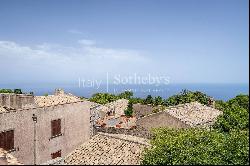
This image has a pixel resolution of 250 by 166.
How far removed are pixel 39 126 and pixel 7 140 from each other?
3374 millimetres

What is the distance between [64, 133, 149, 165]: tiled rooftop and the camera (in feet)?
69.7

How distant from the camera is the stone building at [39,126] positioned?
24.6 metres

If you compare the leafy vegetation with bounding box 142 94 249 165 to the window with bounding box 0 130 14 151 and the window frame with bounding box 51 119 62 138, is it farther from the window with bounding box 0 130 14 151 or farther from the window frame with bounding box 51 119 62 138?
the window frame with bounding box 51 119 62 138

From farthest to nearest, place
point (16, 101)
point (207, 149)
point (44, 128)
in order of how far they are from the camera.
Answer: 1. point (44, 128)
2. point (16, 101)
3. point (207, 149)

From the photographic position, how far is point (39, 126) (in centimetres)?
2698

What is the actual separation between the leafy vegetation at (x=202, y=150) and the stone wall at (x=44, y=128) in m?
10.9

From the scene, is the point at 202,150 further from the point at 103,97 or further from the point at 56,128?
the point at 103,97

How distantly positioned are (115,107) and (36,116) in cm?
3672

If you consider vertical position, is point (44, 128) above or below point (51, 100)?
below

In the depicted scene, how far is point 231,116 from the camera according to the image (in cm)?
2295

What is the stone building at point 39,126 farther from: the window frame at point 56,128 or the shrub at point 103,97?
the shrub at point 103,97

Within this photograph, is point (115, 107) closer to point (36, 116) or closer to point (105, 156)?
point (36, 116)

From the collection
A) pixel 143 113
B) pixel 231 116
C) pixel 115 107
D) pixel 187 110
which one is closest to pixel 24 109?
pixel 231 116

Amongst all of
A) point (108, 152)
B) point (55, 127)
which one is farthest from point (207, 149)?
point (55, 127)
